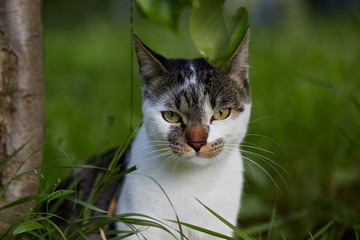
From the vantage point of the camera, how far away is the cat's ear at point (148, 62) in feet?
5.98

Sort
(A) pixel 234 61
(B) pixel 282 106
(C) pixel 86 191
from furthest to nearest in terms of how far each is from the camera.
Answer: (B) pixel 282 106, (C) pixel 86 191, (A) pixel 234 61

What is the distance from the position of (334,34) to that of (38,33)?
5577mm

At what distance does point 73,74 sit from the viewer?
4820mm

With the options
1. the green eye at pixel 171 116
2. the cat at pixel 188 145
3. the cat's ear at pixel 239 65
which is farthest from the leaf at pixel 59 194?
the cat's ear at pixel 239 65

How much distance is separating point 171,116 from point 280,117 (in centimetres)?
146

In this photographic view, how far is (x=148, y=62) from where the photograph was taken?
1.90 metres

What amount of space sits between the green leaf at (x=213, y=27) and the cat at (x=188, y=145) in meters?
0.63

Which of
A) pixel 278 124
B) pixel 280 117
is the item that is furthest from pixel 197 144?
pixel 280 117

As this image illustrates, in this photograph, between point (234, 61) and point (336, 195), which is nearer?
point (234, 61)

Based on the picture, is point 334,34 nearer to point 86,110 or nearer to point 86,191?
point 86,110

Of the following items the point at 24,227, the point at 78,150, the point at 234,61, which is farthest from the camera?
the point at 78,150

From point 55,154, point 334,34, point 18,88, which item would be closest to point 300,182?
point 55,154

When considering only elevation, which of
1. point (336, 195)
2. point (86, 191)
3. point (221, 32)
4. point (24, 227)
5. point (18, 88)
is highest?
point (221, 32)

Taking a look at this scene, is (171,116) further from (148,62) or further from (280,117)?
(280,117)
